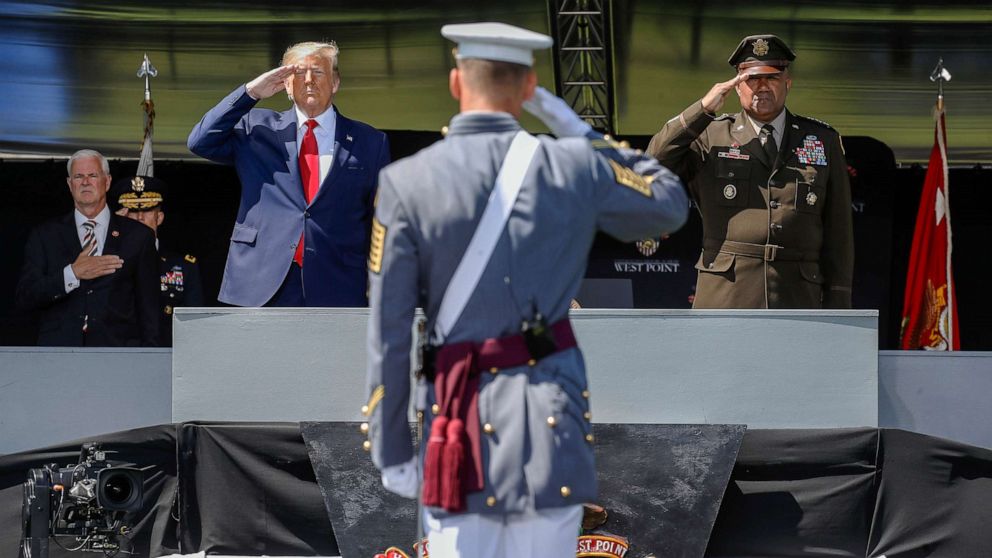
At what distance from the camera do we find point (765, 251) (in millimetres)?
5383

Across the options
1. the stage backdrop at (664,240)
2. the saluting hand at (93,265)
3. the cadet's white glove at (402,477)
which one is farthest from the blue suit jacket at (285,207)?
the stage backdrop at (664,240)

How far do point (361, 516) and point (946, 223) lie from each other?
4.83 metres

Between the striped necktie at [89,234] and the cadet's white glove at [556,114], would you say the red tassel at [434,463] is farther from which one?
the striped necktie at [89,234]

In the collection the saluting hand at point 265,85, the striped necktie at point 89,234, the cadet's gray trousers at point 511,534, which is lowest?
the cadet's gray trousers at point 511,534

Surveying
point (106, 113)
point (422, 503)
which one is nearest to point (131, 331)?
point (106, 113)

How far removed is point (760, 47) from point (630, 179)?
7.36ft

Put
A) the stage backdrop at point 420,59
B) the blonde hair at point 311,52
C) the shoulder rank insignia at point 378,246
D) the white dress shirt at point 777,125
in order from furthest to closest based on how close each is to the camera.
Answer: the stage backdrop at point 420,59 < the white dress shirt at point 777,125 < the blonde hair at point 311,52 < the shoulder rank insignia at point 378,246

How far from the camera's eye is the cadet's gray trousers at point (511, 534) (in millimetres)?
3199

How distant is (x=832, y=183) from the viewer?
5527 mm

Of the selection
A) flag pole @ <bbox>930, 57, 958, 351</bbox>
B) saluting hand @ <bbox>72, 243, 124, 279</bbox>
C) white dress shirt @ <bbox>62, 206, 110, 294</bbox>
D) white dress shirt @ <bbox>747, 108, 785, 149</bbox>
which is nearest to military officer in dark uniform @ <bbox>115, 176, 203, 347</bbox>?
white dress shirt @ <bbox>62, 206, 110, 294</bbox>

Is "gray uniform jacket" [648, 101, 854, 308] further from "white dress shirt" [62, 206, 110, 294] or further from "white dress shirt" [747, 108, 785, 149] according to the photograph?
"white dress shirt" [62, 206, 110, 294]

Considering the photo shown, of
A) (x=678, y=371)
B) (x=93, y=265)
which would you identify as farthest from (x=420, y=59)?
(x=678, y=371)

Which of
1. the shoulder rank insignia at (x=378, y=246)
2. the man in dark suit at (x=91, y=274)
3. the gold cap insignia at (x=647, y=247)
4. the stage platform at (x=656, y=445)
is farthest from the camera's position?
the gold cap insignia at (x=647, y=247)

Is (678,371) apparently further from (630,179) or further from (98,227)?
(98,227)
